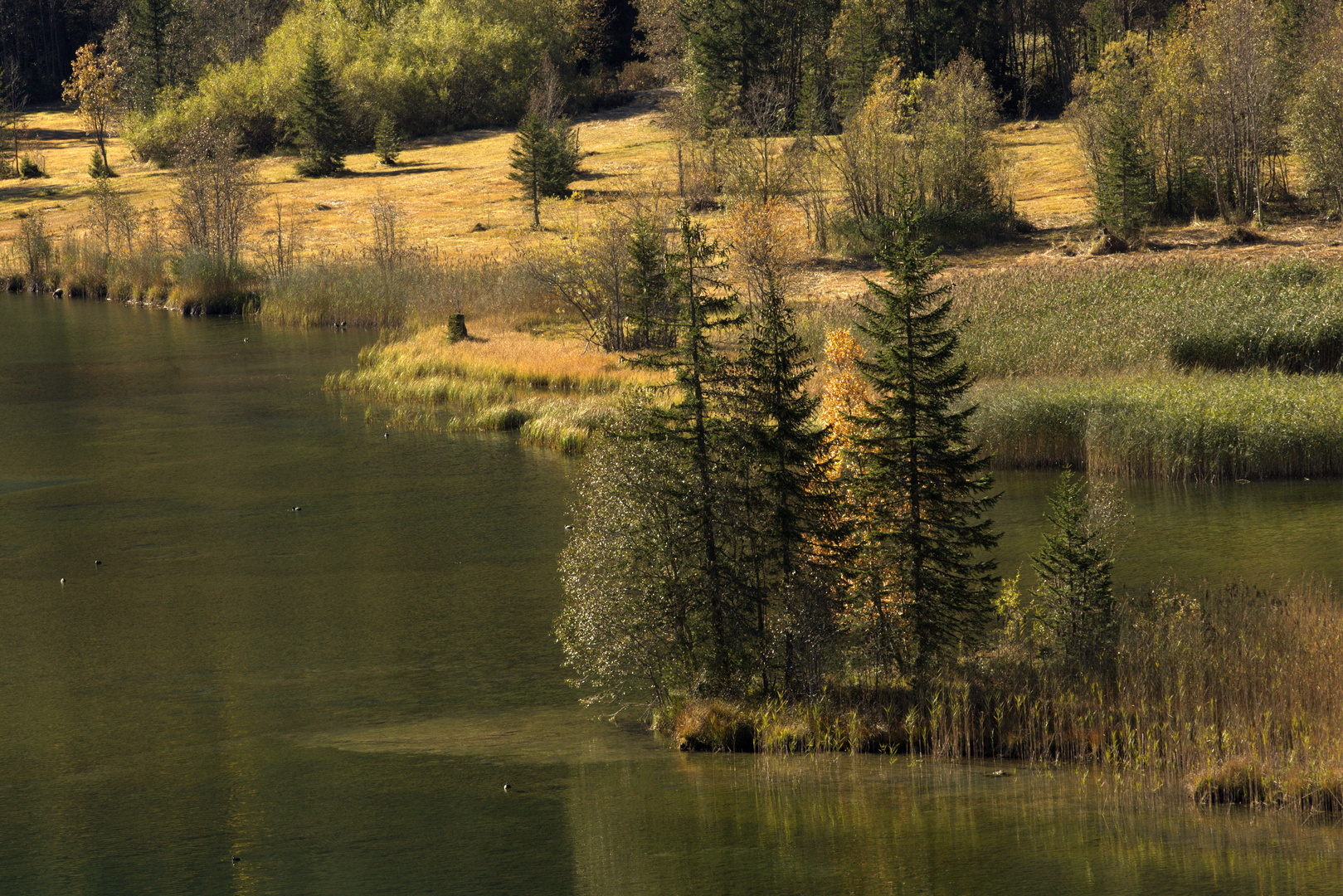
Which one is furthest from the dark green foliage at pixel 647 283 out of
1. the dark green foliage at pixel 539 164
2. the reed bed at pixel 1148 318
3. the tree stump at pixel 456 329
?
the dark green foliage at pixel 539 164

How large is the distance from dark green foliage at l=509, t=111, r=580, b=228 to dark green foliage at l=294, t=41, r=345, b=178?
57.9 ft

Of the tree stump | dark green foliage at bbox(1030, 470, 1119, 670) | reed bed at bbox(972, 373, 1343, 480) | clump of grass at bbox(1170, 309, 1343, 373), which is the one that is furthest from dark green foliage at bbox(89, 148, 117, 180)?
dark green foliage at bbox(1030, 470, 1119, 670)

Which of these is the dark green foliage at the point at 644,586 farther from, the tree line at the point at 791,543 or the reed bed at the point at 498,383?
the reed bed at the point at 498,383

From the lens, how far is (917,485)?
1803 centimetres

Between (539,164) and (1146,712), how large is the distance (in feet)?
205

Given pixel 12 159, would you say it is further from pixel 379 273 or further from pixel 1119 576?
pixel 1119 576

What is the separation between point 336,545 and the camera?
Result: 27.2 metres

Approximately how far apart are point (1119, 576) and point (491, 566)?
37.8ft

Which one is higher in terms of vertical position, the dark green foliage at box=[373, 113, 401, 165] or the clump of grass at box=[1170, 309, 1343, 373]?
the dark green foliage at box=[373, 113, 401, 165]

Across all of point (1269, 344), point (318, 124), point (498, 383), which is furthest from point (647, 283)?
point (318, 124)

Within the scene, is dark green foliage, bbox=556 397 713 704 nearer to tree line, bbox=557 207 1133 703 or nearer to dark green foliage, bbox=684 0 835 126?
tree line, bbox=557 207 1133 703

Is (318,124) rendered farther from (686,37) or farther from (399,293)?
(399,293)

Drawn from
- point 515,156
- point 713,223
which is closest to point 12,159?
point 515,156

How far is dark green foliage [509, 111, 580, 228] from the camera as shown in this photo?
73438 millimetres
